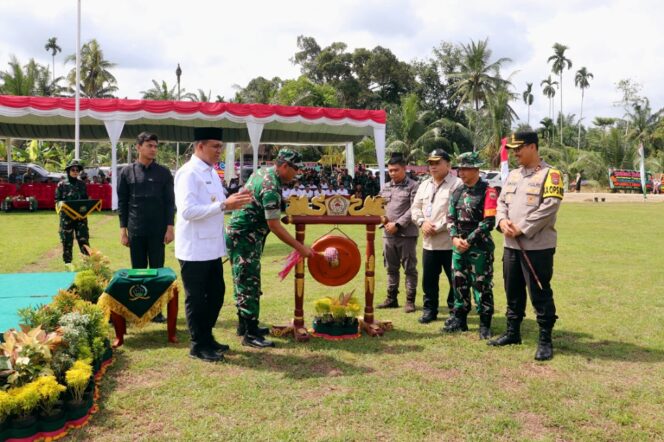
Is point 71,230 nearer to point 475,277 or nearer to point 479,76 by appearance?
point 475,277

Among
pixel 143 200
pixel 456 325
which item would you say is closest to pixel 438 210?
pixel 456 325

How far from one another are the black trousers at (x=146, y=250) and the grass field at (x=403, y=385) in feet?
2.14

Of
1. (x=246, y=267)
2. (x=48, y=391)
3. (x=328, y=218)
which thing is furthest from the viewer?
(x=328, y=218)

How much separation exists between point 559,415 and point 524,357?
3.65 feet

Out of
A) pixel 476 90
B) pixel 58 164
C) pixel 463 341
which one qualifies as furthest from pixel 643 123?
pixel 463 341

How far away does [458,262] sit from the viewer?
5188 mm

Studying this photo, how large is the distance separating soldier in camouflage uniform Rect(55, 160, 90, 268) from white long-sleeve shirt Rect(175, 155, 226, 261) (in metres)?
3.46

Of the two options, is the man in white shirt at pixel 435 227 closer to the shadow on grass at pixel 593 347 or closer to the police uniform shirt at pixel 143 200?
the shadow on grass at pixel 593 347

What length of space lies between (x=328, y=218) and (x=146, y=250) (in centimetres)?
190

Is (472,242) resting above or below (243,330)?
above

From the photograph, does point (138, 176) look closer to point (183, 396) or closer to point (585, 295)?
point (183, 396)

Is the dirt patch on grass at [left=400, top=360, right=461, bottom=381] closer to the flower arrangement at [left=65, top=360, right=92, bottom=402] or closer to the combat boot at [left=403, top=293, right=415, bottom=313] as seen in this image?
the combat boot at [left=403, top=293, right=415, bottom=313]

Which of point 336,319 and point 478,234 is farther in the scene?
point 336,319

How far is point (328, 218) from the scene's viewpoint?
16.1 ft
